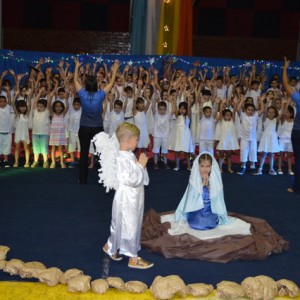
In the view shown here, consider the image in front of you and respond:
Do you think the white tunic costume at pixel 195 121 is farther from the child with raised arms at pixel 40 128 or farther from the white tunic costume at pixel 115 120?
the child with raised arms at pixel 40 128

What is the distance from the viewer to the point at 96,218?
6.07 m

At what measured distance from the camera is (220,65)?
12531mm

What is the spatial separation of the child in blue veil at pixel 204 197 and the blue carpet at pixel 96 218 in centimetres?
67

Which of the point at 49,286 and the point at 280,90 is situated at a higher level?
the point at 280,90

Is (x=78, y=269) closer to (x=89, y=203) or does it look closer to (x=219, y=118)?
(x=89, y=203)

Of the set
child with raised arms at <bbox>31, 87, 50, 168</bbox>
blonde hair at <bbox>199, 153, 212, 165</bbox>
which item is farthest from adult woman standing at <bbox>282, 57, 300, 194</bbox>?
child with raised arms at <bbox>31, 87, 50, 168</bbox>

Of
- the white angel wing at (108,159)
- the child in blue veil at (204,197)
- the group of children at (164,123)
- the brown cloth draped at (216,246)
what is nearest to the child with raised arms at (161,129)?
the group of children at (164,123)

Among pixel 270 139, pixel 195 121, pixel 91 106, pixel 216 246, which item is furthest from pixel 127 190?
pixel 195 121

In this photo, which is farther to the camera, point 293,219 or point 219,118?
point 219,118

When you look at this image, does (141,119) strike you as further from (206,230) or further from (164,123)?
(206,230)

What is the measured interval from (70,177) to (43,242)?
2.92 m

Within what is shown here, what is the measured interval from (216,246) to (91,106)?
3226 millimetres

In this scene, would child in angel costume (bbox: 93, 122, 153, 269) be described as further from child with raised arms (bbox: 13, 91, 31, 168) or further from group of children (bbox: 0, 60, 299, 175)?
Answer: child with raised arms (bbox: 13, 91, 31, 168)

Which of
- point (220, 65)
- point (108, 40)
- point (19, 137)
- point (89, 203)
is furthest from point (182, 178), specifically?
point (108, 40)
